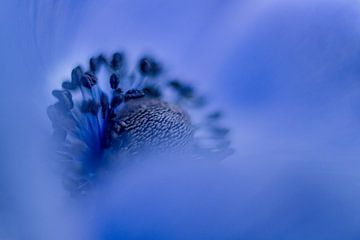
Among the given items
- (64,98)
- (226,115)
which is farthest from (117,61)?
(226,115)

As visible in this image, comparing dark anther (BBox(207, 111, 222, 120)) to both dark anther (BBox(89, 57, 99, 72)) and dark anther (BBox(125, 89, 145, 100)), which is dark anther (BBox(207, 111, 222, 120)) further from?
dark anther (BBox(89, 57, 99, 72))

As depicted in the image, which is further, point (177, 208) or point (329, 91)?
point (329, 91)

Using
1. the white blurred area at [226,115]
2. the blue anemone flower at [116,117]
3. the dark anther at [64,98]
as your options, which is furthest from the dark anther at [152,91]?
the dark anther at [64,98]

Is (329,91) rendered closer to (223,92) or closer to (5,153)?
(223,92)

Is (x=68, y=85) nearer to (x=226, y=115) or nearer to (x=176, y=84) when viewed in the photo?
(x=176, y=84)

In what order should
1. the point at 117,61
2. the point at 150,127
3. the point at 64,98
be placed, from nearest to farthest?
the point at 64,98
the point at 150,127
the point at 117,61

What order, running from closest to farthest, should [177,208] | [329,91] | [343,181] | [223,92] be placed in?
[177,208] < [343,181] < [329,91] < [223,92]

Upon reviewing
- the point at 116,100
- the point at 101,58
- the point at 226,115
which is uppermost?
the point at 226,115

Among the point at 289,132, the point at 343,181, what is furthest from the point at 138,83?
the point at 343,181
